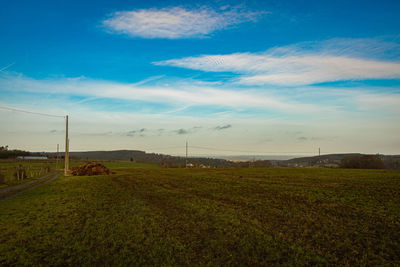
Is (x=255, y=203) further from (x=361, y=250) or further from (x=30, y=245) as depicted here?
(x=30, y=245)

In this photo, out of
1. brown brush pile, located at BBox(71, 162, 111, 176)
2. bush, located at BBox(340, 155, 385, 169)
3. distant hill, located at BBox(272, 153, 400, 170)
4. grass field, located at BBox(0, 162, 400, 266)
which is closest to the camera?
grass field, located at BBox(0, 162, 400, 266)

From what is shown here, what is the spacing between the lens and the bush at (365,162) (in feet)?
234

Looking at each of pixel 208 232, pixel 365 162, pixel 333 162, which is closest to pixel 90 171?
pixel 208 232

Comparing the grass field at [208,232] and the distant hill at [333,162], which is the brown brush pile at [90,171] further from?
the distant hill at [333,162]

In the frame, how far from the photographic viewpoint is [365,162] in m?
73.1

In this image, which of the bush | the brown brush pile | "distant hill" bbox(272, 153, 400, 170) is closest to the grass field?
the brown brush pile

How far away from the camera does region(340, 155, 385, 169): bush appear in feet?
234

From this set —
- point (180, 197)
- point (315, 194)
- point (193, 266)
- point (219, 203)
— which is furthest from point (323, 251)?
point (180, 197)

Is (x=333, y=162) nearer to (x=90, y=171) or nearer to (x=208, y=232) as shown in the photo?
(x=90, y=171)

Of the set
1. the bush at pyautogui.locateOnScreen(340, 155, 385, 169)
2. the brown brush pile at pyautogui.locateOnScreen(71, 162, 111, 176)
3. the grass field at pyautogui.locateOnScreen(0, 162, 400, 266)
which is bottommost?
the brown brush pile at pyautogui.locateOnScreen(71, 162, 111, 176)

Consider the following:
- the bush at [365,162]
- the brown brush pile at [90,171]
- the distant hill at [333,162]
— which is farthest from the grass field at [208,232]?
the distant hill at [333,162]

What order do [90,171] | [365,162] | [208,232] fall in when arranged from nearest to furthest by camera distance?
[208,232], [90,171], [365,162]

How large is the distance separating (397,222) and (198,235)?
9101 millimetres

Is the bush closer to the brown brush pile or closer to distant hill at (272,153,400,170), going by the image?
distant hill at (272,153,400,170)
